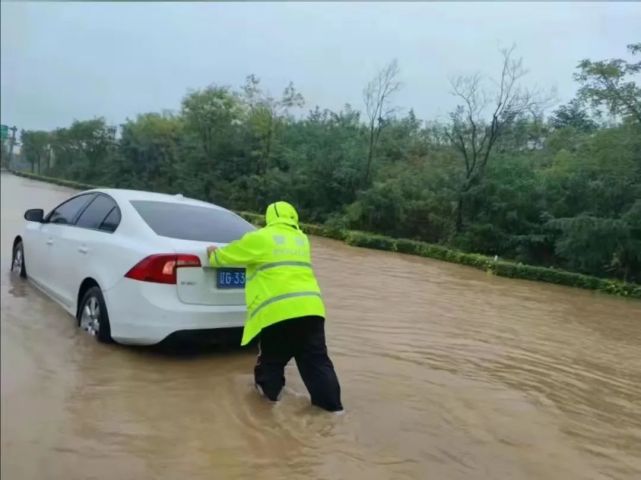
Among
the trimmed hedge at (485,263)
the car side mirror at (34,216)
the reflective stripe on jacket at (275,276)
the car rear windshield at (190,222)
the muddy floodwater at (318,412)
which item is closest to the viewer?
the muddy floodwater at (318,412)

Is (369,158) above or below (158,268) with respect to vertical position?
above

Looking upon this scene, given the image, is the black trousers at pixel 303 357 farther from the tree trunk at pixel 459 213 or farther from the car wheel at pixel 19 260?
the tree trunk at pixel 459 213

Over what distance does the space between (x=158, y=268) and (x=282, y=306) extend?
0.98m

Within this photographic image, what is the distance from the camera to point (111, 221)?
15.1 ft

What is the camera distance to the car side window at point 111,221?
4.52 meters

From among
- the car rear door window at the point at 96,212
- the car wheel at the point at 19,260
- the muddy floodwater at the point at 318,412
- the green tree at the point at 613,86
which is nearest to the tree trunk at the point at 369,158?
the green tree at the point at 613,86

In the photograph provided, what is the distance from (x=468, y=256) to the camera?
1827 cm

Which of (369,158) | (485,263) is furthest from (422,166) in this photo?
(485,263)

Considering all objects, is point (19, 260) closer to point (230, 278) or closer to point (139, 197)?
point (139, 197)

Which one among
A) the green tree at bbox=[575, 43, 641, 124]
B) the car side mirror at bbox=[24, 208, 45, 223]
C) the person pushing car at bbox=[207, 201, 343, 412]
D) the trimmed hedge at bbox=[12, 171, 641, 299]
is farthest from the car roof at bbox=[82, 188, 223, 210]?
the green tree at bbox=[575, 43, 641, 124]

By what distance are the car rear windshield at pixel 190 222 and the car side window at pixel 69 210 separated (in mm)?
690

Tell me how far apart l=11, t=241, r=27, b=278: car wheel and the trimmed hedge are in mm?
4530

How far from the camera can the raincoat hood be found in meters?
3.91

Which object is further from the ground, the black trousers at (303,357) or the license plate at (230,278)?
the license plate at (230,278)
